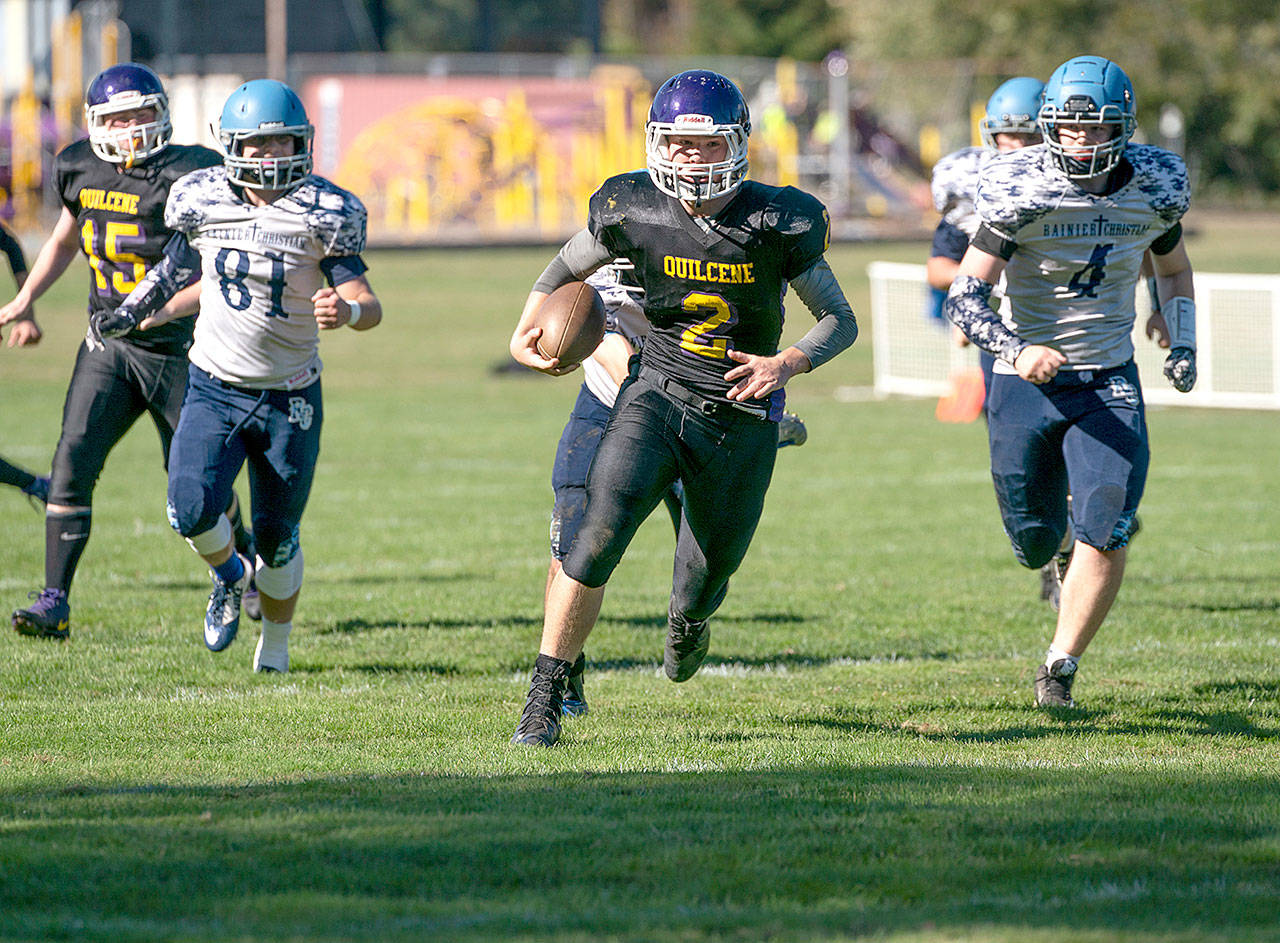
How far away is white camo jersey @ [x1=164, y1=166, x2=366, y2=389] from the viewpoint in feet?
19.7

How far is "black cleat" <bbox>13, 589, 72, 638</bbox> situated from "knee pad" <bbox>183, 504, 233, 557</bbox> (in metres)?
0.78

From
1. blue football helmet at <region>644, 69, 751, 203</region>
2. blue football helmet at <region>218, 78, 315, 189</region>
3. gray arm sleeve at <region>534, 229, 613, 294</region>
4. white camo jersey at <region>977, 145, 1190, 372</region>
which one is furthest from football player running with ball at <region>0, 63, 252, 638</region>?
white camo jersey at <region>977, 145, 1190, 372</region>

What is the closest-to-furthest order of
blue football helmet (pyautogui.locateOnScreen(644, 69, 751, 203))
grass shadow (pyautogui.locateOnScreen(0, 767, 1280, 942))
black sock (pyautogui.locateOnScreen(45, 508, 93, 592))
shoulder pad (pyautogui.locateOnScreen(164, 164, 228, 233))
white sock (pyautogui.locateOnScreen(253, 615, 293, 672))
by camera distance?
grass shadow (pyautogui.locateOnScreen(0, 767, 1280, 942))
blue football helmet (pyautogui.locateOnScreen(644, 69, 751, 203))
shoulder pad (pyautogui.locateOnScreen(164, 164, 228, 233))
white sock (pyautogui.locateOnScreen(253, 615, 293, 672))
black sock (pyautogui.locateOnScreen(45, 508, 93, 592))

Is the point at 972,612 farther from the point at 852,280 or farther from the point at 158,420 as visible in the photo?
the point at 852,280

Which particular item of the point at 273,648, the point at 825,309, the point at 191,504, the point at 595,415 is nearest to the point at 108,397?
the point at 191,504

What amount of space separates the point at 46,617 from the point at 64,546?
30 centimetres

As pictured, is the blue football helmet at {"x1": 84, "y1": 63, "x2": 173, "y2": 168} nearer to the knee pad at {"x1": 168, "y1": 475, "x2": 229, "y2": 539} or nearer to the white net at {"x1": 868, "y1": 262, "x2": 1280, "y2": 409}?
the knee pad at {"x1": 168, "y1": 475, "x2": 229, "y2": 539}

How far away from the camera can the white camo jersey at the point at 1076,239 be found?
5531 mm

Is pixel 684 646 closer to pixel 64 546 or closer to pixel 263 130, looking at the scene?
pixel 263 130

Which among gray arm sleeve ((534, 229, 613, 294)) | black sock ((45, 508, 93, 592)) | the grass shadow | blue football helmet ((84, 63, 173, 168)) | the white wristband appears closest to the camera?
the grass shadow

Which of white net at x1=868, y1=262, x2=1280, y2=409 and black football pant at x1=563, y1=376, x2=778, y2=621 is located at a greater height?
black football pant at x1=563, y1=376, x2=778, y2=621

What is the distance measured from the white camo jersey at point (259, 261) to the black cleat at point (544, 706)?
173 centimetres

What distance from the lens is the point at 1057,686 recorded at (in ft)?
18.7

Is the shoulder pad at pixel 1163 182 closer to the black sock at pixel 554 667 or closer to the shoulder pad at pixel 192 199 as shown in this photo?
the black sock at pixel 554 667
